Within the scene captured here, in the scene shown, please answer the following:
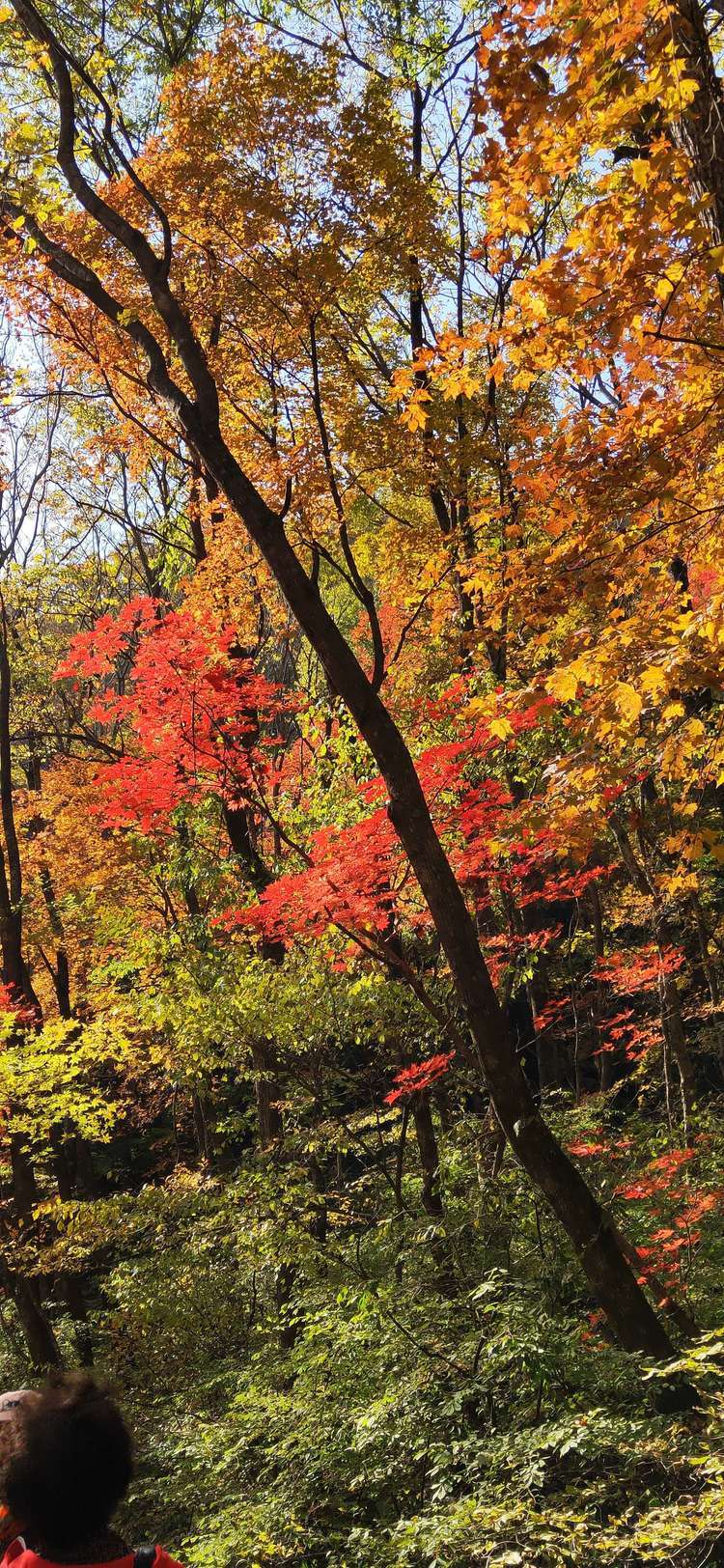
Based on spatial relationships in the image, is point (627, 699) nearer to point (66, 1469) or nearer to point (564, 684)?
point (564, 684)

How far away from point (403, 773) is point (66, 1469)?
131 inches

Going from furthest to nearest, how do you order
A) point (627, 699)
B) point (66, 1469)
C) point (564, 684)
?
point (564, 684) → point (627, 699) → point (66, 1469)

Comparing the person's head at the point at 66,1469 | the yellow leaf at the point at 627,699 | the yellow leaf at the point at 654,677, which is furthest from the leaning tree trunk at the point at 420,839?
the person's head at the point at 66,1469

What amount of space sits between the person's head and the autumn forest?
1.35m

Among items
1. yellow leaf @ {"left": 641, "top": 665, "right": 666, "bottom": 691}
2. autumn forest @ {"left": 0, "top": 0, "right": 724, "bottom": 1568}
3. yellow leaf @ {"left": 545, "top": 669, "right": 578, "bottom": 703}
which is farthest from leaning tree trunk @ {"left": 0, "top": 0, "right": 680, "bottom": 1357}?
yellow leaf @ {"left": 641, "top": 665, "right": 666, "bottom": 691}

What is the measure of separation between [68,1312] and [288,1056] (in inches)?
280

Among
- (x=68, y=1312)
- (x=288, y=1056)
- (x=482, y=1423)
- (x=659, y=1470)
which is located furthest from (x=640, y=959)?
(x=68, y=1312)

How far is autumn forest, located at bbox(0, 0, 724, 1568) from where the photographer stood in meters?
3.55

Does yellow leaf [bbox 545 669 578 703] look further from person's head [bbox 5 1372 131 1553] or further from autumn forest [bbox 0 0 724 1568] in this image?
person's head [bbox 5 1372 131 1553]

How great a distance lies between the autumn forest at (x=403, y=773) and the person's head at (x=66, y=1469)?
4.43 ft

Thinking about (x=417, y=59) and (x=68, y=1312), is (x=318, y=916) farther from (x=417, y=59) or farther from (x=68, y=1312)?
(x=68, y=1312)

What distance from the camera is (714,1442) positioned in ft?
9.99

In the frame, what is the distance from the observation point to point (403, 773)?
4844 millimetres

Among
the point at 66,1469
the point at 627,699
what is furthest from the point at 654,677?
the point at 66,1469
